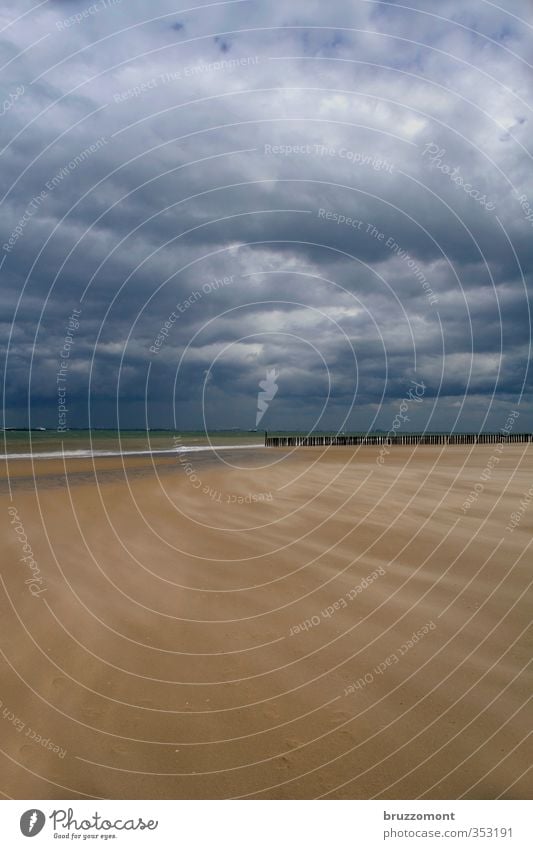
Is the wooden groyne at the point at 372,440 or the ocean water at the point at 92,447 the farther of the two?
the wooden groyne at the point at 372,440

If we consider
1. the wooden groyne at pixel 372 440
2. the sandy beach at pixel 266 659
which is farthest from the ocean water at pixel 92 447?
the sandy beach at pixel 266 659

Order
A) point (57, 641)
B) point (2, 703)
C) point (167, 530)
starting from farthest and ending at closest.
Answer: point (167, 530) < point (57, 641) < point (2, 703)

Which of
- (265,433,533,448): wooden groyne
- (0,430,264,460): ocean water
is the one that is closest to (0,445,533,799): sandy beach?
(0,430,264,460): ocean water

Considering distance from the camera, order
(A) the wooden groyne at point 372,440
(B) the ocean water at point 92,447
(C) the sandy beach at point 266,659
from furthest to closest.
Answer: (A) the wooden groyne at point 372,440 < (B) the ocean water at point 92,447 < (C) the sandy beach at point 266,659

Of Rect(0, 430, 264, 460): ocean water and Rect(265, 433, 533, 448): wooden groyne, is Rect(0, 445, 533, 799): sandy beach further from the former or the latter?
Rect(265, 433, 533, 448): wooden groyne

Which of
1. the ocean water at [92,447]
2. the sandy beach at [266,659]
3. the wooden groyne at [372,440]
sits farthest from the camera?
the wooden groyne at [372,440]

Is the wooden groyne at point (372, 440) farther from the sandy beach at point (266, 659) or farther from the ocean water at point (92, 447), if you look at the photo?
the sandy beach at point (266, 659)

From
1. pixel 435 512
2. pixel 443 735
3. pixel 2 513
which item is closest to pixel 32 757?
pixel 443 735
